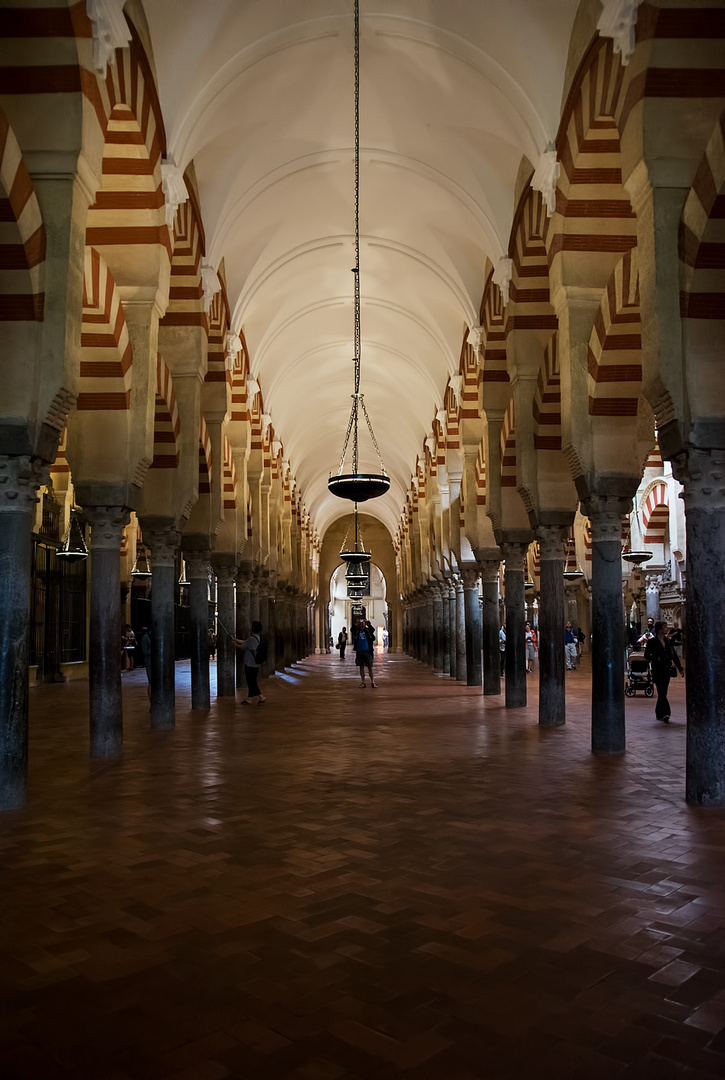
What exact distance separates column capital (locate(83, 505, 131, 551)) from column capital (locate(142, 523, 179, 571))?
1.65 meters

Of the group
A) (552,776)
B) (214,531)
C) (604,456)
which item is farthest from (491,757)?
(214,531)

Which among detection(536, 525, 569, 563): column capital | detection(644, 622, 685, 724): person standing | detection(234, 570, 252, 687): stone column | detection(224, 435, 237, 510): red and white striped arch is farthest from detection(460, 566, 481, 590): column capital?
detection(644, 622, 685, 724): person standing

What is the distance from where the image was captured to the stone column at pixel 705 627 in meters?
4.48

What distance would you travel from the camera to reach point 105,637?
643 centimetres

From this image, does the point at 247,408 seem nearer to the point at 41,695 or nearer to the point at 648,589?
the point at 41,695

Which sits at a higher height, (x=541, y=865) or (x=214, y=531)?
(x=214, y=531)

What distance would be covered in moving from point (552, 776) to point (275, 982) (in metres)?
3.37

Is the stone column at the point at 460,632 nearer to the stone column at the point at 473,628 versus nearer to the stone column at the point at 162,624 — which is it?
the stone column at the point at 473,628

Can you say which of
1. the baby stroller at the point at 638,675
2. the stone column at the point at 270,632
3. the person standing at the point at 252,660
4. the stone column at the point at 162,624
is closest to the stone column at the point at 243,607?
the stone column at the point at 270,632

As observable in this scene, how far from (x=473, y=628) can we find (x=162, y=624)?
6573 mm

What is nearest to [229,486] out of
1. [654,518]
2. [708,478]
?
[708,478]

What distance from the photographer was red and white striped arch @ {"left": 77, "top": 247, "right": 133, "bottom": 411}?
6512 mm

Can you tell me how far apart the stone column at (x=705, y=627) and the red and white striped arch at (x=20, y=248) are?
12.0 ft

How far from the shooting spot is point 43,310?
4758 millimetres
